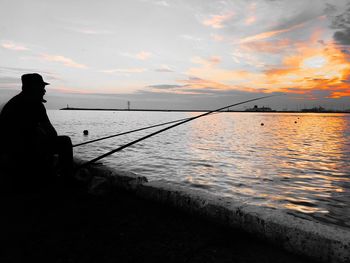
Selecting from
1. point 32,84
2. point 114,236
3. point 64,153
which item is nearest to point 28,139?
point 64,153

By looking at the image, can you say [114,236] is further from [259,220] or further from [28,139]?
[28,139]

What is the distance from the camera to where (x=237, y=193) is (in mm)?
9195

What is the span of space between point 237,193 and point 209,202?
559 centimetres

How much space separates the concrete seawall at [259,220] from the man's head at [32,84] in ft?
6.92

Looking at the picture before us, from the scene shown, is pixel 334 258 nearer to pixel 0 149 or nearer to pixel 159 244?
pixel 159 244

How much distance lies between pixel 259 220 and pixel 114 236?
1.97 metres

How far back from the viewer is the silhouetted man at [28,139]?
4543mm

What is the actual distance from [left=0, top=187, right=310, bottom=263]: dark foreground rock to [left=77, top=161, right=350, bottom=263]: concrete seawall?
131mm

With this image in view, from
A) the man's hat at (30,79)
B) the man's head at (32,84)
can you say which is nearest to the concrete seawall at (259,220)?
the man's head at (32,84)

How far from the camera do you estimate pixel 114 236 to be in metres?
3.37

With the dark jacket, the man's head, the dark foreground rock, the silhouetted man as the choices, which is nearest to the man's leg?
the silhouetted man

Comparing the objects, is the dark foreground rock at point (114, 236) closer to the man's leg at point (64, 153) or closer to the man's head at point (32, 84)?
the man's leg at point (64, 153)

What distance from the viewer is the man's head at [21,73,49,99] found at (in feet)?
15.8

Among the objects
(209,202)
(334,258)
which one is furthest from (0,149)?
(334,258)
